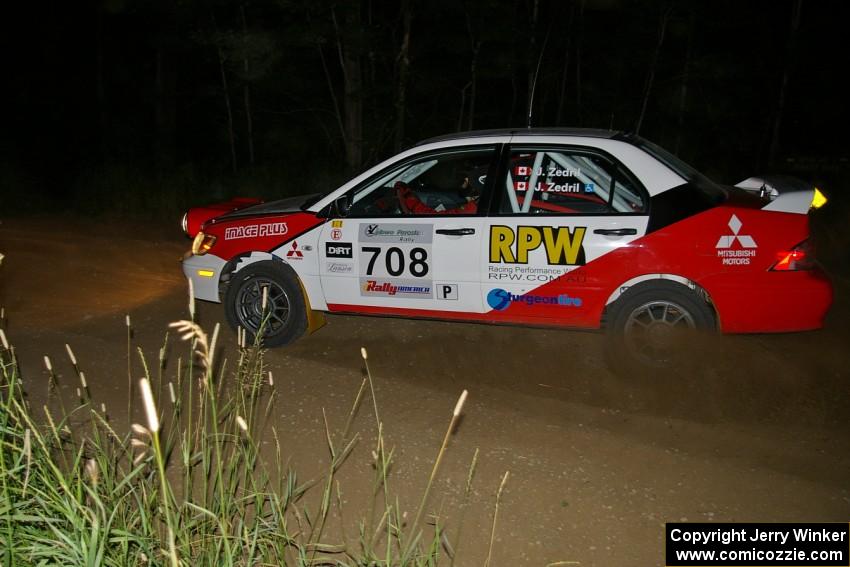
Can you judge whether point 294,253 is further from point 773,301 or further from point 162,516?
point 773,301

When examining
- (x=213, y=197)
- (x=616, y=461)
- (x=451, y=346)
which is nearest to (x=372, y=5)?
(x=213, y=197)

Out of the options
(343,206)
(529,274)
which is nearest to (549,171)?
(529,274)

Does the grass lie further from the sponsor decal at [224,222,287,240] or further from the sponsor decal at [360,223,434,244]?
the sponsor decal at [224,222,287,240]

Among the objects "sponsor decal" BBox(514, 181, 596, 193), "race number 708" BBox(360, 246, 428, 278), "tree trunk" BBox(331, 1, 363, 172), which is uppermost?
"tree trunk" BBox(331, 1, 363, 172)

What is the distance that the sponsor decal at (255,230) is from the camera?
648cm

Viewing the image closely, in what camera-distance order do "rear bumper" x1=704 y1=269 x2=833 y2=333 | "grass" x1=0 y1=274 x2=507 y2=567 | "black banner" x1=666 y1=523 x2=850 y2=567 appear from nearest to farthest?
"grass" x1=0 y1=274 x2=507 y2=567 < "black banner" x1=666 y1=523 x2=850 y2=567 < "rear bumper" x1=704 y1=269 x2=833 y2=333

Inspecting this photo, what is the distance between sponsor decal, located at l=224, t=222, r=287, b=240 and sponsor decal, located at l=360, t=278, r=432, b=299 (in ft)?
2.77

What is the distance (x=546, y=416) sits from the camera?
5.30 metres

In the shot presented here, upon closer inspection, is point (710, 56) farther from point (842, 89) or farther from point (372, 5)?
point (372, 5)

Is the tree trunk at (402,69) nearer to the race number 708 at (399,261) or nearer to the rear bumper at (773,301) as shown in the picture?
the race number 708 at (399,261)

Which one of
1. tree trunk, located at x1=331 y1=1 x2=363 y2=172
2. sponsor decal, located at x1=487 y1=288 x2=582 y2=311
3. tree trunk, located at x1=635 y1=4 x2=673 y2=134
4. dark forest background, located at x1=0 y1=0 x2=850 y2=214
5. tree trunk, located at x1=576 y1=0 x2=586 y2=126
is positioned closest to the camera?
sponsor decal, located at x1=487 y1=288 x2=582 y2=311

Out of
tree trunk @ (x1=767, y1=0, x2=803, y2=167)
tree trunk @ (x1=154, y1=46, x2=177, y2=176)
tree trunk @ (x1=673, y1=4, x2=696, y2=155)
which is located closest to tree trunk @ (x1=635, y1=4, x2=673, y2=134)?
tree trunk @ (x1=673, y1=4, x2=696, y2=155)

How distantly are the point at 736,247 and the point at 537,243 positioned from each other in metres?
1.42

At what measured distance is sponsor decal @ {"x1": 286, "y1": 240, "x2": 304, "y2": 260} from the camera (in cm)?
643
